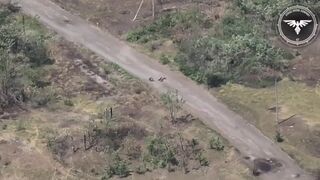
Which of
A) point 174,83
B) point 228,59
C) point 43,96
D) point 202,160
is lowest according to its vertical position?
point 43,96

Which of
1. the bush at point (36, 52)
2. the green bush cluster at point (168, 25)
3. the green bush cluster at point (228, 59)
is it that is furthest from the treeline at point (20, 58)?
the green bush cluster at point (228, 59)

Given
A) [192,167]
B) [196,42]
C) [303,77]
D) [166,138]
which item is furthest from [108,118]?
[303,77]

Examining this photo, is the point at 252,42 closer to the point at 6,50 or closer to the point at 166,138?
the point at 166,138

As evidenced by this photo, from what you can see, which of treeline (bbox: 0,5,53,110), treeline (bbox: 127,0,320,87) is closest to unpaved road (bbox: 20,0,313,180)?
treeline (bbox: 127,0,320,87)

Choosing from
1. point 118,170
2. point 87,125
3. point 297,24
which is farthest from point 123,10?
point 118,170

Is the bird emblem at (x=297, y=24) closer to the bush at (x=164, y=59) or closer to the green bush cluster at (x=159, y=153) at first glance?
the bush at (x=164, y=59)

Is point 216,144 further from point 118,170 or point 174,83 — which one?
point 174,83
